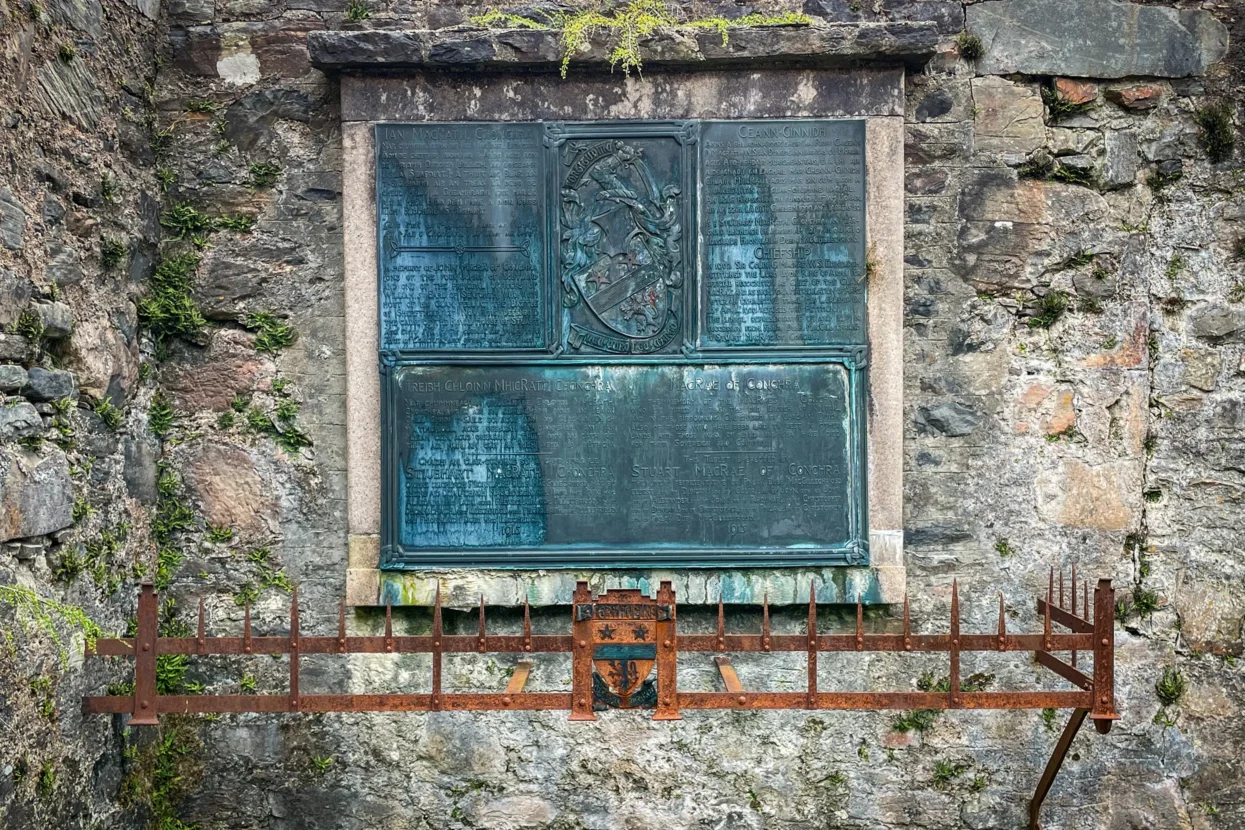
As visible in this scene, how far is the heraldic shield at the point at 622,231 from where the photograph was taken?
14.1ft

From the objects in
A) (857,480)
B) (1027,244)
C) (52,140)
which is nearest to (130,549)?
(52,140)

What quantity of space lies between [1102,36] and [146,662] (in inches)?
180

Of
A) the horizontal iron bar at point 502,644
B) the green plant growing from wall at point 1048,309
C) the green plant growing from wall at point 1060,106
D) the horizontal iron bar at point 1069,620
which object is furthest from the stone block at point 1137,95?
the horizontal iron bar at point 502,644

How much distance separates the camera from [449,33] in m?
4.20

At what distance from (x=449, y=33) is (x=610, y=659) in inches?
104

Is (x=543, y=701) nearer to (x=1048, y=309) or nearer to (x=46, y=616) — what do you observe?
(x=46, y=616)

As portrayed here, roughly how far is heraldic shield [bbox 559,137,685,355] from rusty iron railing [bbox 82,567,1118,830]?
4.61ft

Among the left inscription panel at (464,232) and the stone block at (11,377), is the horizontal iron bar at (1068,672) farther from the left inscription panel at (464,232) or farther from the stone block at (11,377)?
the stone block at (11,377)

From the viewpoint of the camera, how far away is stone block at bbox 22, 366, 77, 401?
3.50 meters

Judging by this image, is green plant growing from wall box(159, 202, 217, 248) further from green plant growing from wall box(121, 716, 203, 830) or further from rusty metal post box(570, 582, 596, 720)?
rusty metal post box(570, 582, 596, 720)

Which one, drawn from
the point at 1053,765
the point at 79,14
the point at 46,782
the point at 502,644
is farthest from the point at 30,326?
the point at 1053,765

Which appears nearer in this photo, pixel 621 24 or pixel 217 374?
pixel 621 24

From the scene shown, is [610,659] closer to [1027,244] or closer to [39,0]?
[1027,244]

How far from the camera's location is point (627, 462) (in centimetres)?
432
